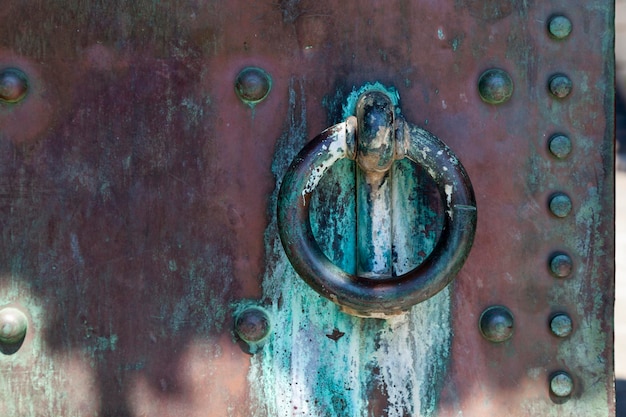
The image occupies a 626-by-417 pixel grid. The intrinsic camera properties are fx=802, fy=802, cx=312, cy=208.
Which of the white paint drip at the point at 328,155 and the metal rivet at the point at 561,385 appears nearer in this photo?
the white paint drip at the point at 328,155

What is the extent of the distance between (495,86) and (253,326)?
1.47ft

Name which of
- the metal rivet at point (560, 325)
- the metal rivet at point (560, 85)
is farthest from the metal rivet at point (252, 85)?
the metal rivet at point (560, 325)

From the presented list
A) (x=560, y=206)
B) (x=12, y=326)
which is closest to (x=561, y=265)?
(x=560, y=206)

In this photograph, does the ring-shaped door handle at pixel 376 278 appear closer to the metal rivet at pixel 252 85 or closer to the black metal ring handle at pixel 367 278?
the black metal ring handle at pixel 367 278

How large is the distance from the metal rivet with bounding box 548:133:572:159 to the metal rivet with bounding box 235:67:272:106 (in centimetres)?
38

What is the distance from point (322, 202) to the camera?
1.04 meters

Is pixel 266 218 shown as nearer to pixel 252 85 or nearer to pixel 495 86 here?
pixel 252 85

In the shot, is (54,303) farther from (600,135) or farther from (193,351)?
(600,135)

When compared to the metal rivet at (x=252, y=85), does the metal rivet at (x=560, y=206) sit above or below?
below

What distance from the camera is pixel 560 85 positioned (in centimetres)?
108

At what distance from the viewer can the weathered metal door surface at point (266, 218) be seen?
40.3 inches

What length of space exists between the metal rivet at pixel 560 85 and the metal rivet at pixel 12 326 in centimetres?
75

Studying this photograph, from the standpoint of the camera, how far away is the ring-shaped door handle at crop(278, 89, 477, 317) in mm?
931

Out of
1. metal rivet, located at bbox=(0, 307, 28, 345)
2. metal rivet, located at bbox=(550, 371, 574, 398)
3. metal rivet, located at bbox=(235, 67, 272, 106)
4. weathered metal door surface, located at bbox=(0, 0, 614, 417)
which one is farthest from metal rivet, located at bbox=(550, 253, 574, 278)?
metal rivet, located at bbox=(0, 307, 28, 345)
